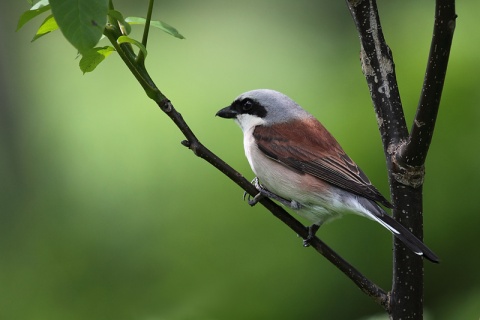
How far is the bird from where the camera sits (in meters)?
1.83

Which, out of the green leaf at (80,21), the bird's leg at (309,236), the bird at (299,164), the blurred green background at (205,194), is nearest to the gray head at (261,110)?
the bird at (299,164)

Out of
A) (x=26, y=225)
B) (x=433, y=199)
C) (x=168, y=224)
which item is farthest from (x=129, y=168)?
(x=433, y=199)

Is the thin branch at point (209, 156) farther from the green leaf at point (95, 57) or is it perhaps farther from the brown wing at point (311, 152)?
the brown wing at point (311, 152)

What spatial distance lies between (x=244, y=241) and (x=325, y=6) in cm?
198

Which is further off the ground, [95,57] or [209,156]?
[95,57]

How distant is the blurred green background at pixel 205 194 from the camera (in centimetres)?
262

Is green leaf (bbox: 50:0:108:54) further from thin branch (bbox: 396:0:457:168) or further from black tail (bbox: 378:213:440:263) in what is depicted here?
black tail (bbox: 378:213:440:263)

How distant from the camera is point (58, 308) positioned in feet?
9.20

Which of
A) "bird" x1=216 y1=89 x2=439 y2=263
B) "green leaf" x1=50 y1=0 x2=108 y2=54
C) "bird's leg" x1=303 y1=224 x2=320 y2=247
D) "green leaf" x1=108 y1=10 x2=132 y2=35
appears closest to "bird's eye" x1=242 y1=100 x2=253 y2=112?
"bird" x1=216 y1=89 x2=439 y2=263

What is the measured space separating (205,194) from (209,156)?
1.57m

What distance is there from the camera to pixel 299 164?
6.42ft

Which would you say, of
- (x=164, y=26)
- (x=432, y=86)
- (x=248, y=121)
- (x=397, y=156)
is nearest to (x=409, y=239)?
(x=397, y=156)

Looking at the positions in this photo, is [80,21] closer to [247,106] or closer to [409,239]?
[409,239]

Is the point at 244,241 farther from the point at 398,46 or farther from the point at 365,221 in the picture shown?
the point at 398,46
